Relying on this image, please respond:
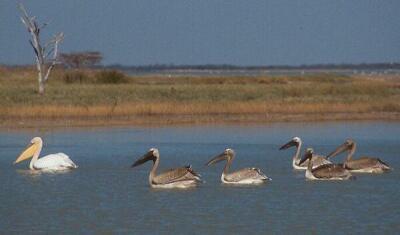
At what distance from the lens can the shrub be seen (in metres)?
38.7

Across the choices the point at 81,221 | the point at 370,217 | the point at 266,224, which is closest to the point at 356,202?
the point at 370,217

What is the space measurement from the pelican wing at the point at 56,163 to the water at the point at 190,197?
15cm

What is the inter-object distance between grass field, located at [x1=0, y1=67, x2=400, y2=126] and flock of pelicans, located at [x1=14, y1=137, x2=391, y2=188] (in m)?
8.28

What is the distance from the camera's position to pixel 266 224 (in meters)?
9.73

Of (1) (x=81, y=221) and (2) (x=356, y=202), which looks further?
(2) (x=356, y=202)

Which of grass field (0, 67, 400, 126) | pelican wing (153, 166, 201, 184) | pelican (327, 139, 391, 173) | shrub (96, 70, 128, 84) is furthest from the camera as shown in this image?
shrub (96, 70, 128, 84)

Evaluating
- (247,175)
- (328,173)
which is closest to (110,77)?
(328,173)

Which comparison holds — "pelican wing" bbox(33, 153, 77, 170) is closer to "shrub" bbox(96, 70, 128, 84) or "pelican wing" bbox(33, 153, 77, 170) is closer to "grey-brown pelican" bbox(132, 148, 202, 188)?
"grey-brown pelican" bbox(132, 148, 202, 188)

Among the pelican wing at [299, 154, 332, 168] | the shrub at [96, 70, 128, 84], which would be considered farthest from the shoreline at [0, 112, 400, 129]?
the shrub at [96, 70, 128, 84]

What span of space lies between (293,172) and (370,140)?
5399 mm

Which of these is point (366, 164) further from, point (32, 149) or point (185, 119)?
point (185, 119)

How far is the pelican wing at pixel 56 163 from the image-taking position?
14180 millimetres

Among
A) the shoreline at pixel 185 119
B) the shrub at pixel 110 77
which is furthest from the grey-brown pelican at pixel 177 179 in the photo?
the shrub at pixel 110 77

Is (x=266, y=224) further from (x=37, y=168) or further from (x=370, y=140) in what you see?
(x=370, y=140)
